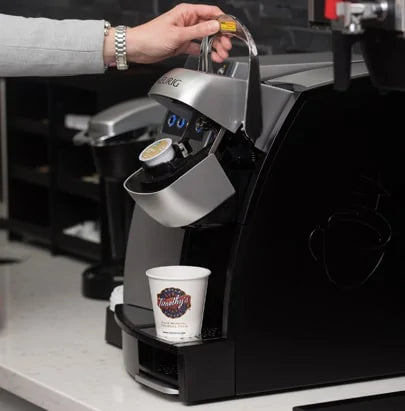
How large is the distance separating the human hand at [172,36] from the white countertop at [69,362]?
1.42 ft

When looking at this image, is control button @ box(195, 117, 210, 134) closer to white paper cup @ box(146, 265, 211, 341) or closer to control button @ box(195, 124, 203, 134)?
control button @ box(195, 124, 203, 134)

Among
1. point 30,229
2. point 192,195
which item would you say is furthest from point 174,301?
point 30,229

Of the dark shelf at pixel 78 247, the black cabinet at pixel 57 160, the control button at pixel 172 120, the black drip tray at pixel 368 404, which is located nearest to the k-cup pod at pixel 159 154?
the control button at pixel 172 120

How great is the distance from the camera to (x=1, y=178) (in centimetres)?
284

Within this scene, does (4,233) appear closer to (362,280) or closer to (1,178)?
(1,178)

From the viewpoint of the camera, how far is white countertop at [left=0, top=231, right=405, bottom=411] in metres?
1.39

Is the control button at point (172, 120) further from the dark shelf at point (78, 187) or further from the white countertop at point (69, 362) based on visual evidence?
the dark shelf at point (78, 187)

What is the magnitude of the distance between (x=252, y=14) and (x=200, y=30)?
1.26 feet

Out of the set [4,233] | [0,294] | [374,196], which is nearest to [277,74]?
[374,196]

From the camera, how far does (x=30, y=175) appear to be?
2.46 metres

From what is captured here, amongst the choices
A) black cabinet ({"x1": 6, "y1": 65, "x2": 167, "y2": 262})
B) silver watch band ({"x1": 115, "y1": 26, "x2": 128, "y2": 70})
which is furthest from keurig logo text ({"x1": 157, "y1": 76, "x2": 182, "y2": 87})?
black cabinet ({"x1": 6, "y1": 65, "x2": 167, "y2": 262})

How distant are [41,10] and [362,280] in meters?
0.70

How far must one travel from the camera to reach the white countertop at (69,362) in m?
1.39

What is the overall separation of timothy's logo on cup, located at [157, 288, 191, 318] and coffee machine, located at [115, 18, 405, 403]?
0.04 m
